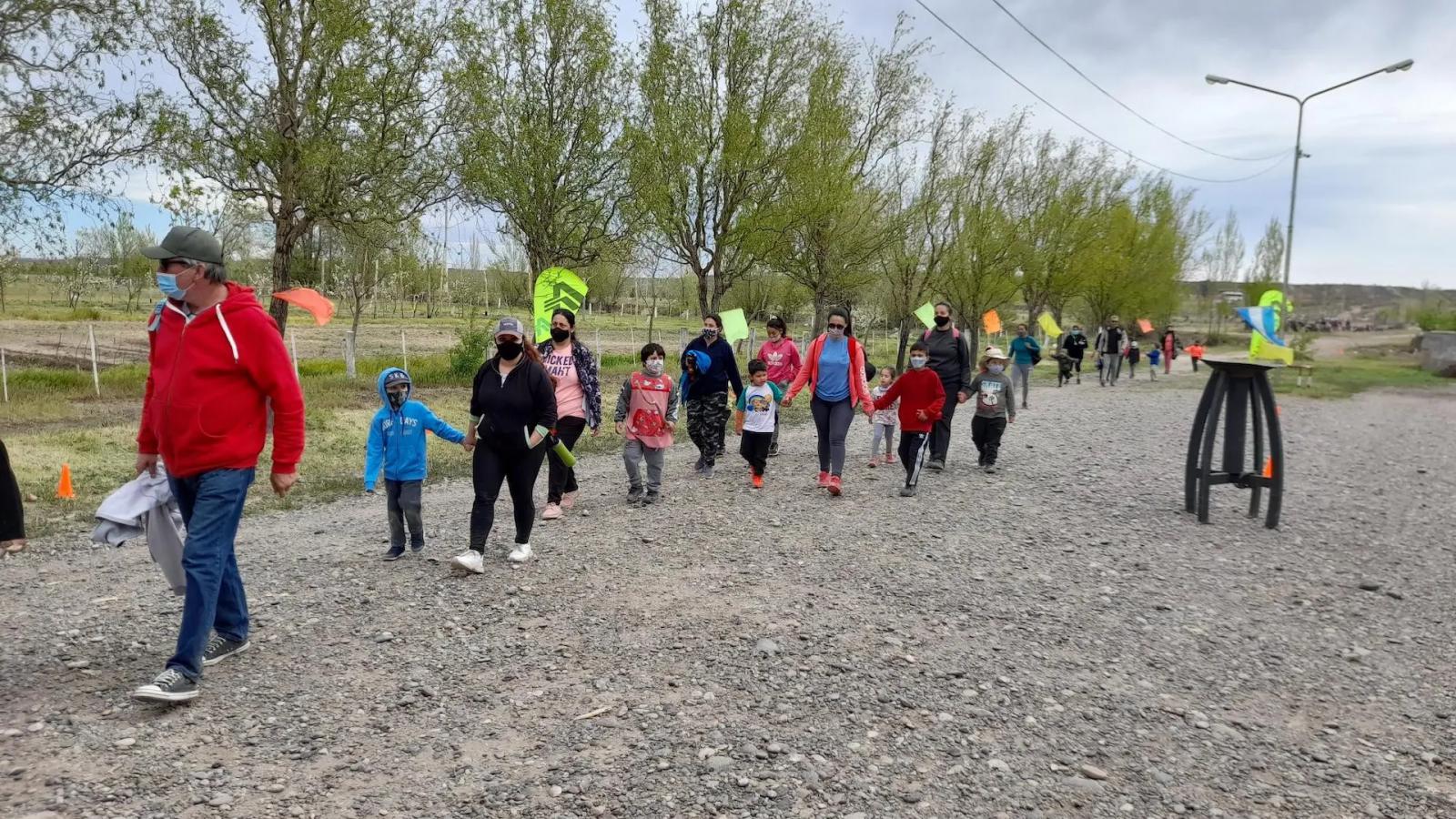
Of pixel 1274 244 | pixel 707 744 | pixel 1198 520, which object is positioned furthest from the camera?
pixel 1274 244

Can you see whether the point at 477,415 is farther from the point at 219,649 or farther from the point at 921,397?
the point at 921,397

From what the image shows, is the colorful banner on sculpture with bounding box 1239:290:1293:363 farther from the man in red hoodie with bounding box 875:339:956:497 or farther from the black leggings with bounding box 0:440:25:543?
the black leggings with bounding box 0:440:25:543

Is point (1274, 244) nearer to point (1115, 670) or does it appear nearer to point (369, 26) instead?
point (369, 26)

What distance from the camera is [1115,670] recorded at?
4.50 meters

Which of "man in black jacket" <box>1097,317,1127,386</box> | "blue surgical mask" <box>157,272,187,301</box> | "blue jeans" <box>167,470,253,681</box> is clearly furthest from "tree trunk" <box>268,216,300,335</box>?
"man in black jacket" <box>1097,317,1127,386</box>

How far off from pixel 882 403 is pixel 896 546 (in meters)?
2.97

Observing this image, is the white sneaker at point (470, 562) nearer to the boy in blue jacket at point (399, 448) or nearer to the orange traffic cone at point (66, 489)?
the boy in blue jacket at point (399, 448)

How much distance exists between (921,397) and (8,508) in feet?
24.3

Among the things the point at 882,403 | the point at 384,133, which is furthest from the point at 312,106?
the point at 882,403

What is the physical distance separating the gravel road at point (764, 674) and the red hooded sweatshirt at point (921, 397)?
4.62 feet

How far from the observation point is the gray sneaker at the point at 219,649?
4238 mm

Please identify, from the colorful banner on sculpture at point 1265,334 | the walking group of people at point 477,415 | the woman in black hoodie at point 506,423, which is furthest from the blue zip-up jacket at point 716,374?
the colorful banner on sculpture at point 1265,334

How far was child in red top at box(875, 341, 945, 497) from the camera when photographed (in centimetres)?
906

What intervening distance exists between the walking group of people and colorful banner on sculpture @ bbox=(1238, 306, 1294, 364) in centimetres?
259
